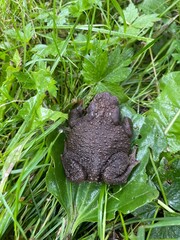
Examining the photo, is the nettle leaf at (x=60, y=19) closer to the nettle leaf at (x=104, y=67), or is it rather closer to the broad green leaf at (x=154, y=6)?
the nettle leaf at (x=104, y=67)

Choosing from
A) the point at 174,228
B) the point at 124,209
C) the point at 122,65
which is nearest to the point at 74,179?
→ the point at 124,209

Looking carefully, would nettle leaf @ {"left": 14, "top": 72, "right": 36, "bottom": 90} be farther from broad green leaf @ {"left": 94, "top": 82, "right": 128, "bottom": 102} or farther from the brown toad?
broad green leaf @ {"left": 94, "top": 82, "right": 128, "bottom": 102}

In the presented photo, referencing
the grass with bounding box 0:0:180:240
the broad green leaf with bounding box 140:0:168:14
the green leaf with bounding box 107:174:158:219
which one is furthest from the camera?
the broad green leaf with bounding box 140:0:168:14

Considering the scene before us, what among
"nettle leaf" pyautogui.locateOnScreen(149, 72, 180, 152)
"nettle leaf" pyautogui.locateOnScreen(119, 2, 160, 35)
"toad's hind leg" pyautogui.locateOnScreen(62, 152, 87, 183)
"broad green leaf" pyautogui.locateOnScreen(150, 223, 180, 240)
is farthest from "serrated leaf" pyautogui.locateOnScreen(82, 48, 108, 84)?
"broad green leaf" pyautogui.locateOnScreen(150, 223, 180, 240)

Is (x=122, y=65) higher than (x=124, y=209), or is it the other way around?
(x=122, y=65)

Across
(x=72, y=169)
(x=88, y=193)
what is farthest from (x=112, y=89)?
(x=88, y=193)

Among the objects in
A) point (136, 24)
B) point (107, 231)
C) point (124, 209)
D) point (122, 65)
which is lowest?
point (107, 231)

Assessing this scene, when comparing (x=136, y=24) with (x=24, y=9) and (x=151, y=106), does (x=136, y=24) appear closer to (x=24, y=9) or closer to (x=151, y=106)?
(x=151, y=106)
